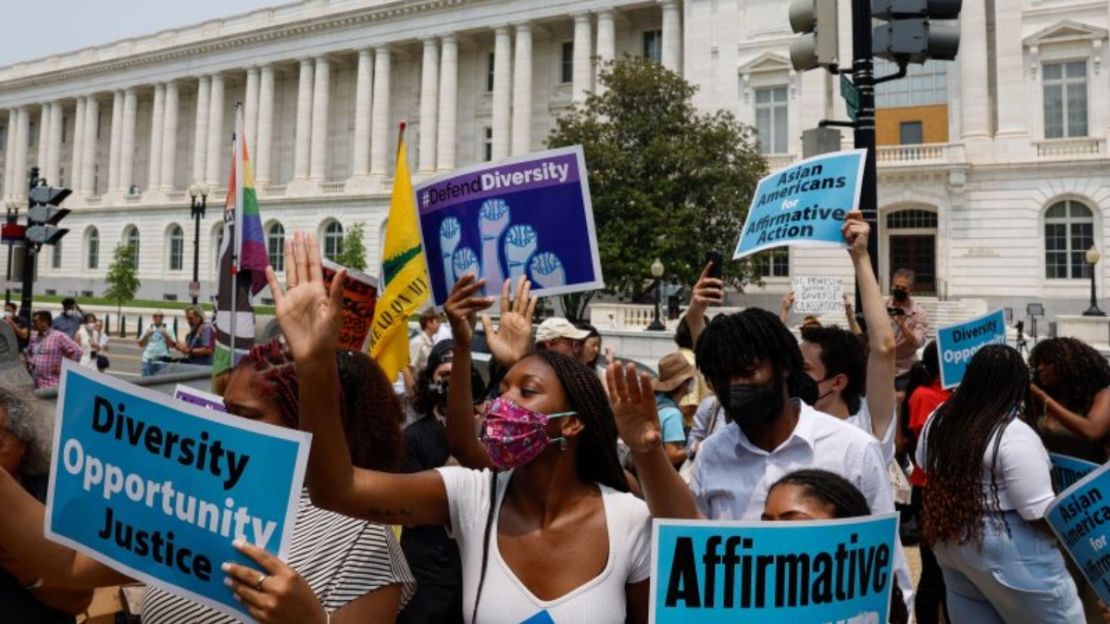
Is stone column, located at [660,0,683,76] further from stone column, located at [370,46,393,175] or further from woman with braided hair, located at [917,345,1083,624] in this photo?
woman with braided hair, located at [917,345,1083,624]

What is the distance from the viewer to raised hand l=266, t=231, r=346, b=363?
2.25 meters

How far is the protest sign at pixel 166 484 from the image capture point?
211 cm

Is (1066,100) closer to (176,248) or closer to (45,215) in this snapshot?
(45,215)

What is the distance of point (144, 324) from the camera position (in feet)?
135

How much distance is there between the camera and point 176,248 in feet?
197

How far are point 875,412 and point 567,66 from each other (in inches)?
1901

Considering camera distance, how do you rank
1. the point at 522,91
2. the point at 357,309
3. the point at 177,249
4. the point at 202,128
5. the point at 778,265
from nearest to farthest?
the point at 357,309 → the point at 778,265 → the point at 522,91 → the point at 202,128 → the point at 177,249

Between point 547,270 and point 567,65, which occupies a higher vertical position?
point 567,65

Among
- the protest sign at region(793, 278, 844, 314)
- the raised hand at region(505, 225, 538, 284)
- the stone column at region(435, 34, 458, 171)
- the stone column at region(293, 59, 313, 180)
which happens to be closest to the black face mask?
the raised hand at region(505, 225, 538, 284)

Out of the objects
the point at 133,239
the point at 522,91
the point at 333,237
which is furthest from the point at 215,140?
the point at 522,91

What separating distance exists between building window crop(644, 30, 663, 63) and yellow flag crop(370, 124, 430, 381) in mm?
42953

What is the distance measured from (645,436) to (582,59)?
4555 centimetres

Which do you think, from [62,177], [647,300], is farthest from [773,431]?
[62,177]

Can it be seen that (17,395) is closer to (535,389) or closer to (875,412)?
(535,389)
